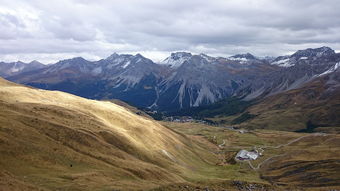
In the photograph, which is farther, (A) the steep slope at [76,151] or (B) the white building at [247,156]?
(B) the white building at [247,156]

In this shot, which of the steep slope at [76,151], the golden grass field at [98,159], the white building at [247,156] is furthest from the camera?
the white building at [247,156]

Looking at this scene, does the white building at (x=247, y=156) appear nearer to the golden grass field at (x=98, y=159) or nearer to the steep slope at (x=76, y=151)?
the golden grass field at (x=98, y=159)

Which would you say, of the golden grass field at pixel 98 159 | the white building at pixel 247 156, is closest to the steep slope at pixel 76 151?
the golden grass field at pixel 98 159

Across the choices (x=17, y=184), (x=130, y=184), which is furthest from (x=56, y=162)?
(x=17, y=184)

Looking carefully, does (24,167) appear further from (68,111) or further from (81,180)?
(68,111)

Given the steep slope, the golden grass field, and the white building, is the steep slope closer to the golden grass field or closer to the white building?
the golden grass field

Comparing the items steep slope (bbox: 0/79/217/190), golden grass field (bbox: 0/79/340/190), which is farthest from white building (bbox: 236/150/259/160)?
steep slope (bbox: 0/79/217/190)

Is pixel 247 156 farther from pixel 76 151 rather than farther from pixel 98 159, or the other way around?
pixel 76 151
